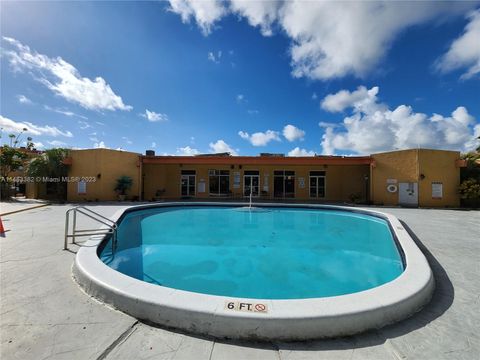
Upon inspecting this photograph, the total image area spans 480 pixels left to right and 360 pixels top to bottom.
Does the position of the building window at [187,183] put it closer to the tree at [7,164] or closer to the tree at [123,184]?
the tree at [123,184]

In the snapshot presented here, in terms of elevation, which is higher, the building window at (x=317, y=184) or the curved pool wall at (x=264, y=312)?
the building window at (x=317, y=184)

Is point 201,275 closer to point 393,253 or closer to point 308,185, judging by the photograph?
point 393,253

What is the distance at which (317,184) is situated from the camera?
18.6 m

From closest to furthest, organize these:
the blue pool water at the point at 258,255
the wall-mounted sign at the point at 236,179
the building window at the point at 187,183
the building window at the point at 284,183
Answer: the blue pool water at the point at 258,255 < the building window at the point at 284,183 < the wall-mounted sign at the point at 236,179 < the building window at the point at 187,183

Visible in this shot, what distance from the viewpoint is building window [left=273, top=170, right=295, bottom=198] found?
62.0ft

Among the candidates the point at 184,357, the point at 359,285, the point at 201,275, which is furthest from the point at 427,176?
the point at 184,357

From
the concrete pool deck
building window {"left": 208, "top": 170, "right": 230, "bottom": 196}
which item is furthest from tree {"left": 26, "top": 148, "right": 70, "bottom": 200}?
the concrete pool deck

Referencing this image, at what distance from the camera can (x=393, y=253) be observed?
6270 millimetres

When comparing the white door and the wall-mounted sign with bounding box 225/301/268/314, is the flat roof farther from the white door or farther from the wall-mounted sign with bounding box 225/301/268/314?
the wall-mounted sign with bounding box 225/301/268/314

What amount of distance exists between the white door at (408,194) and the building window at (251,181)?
9.69m

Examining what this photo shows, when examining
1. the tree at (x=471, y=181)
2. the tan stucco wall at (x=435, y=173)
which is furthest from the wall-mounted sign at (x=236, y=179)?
the tree at (x=471, y=181)

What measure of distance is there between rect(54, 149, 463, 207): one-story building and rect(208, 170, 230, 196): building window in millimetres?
81

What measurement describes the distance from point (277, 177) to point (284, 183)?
0.74 meters

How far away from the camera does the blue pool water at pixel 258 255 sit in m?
4.57
